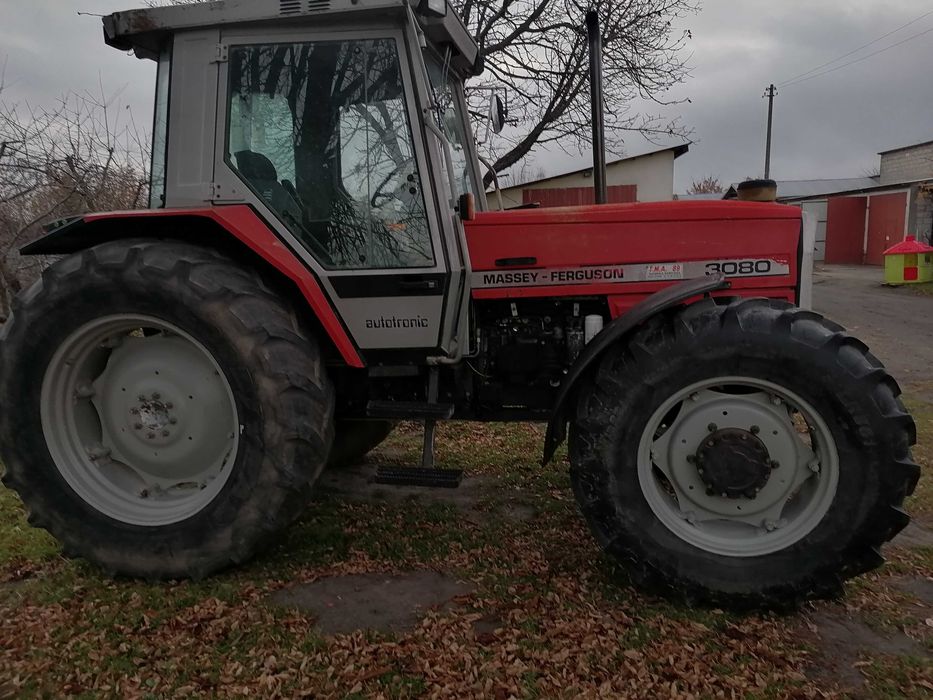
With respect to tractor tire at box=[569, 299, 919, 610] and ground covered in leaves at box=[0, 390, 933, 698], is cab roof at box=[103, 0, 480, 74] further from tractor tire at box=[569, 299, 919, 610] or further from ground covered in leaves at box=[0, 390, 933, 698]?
ground covered in leaves at box=[0, 390, 933, 698]

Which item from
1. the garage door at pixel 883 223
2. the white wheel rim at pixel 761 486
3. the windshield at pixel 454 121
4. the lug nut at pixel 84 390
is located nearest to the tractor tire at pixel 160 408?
the lug nut at pixel 84 390

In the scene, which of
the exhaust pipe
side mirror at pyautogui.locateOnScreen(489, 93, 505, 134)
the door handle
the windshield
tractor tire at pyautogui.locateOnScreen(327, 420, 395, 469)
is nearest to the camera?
the door handle

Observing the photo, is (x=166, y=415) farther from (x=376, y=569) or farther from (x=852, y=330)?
(x=852, y=330)

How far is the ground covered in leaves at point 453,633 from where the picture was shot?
2430mm

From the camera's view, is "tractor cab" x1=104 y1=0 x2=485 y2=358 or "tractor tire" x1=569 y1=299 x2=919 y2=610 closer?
"tractor tire" x1=569 y1=299 x2=919 y2=610

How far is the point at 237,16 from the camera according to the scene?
3.05 metres

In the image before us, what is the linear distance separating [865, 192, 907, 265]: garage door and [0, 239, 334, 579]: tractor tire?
2648 centimetres

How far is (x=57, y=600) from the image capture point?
9.83ft

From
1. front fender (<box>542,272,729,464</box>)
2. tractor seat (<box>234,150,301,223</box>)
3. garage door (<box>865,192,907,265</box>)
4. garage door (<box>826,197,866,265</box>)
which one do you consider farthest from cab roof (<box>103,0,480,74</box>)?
garage door (<box>826,197,866,265</box>)

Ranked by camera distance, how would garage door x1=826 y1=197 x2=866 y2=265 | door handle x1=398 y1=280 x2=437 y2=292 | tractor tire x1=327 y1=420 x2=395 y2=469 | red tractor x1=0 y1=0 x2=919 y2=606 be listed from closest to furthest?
red tractor x1=0 y1=0 x2=919 y2=606
door handle x1=398 y1=280 x2=437 y2=292
tractor tire x1=327 y1=420 x2=395 y2=469
garage door x1=826 y1=197 x2=866 y2=265

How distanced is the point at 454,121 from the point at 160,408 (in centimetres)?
221

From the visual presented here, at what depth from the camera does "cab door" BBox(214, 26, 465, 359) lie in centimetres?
311

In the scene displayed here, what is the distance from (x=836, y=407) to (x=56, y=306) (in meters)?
3.35

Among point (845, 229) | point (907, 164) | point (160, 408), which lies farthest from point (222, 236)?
point (907, 164)
